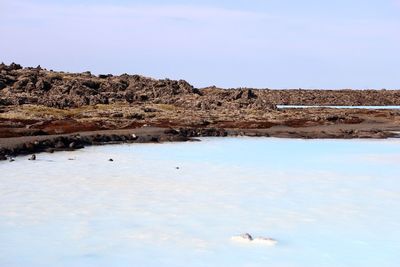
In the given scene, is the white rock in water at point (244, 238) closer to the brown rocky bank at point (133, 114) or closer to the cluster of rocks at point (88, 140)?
the cluster of rocks at point (88, 140)

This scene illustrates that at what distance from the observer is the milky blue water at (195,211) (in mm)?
10086

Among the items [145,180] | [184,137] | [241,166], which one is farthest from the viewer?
[184,137]

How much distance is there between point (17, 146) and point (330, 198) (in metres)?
14.3

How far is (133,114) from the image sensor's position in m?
Answer: 44.2

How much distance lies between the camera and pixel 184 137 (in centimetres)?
3272

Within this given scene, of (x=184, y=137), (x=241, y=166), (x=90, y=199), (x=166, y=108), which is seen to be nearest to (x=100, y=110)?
(x=166, y=108)

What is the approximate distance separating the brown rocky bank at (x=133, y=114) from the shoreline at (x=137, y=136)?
2.2 inches

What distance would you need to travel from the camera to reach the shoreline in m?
24.7

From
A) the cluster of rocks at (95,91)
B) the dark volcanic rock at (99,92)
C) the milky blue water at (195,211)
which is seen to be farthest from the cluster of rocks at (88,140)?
the cluster of rocks at (95,91)

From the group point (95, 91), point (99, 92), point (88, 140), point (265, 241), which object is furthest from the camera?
point (99, 92)

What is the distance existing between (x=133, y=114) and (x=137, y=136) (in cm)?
1297

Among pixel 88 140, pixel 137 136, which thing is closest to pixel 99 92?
pixel 137 136

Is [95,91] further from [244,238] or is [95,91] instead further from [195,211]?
[244,238]

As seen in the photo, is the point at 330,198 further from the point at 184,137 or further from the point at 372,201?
the point at 184,137
